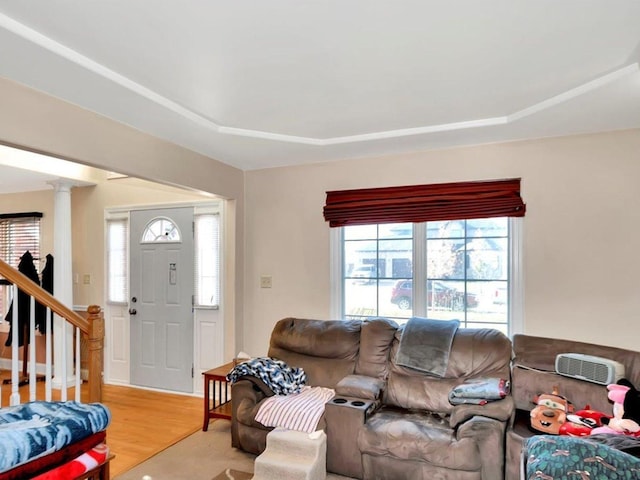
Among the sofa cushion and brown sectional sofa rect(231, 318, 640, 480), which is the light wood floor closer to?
brown sectional sofa rect(231, 318, 640, 480)

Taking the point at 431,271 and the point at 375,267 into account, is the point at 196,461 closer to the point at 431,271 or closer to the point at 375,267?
the point at 375,267

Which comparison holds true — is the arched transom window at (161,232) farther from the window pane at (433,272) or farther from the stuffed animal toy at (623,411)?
the stuffed animal toy at (623,411)

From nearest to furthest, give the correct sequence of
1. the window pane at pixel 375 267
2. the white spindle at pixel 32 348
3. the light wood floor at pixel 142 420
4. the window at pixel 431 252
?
1. the white spindle at pixel 32 348
2. the light wood floor at pixel 142 420
3. the window at pixel 431 252
4. the window pane at pixel 375 267

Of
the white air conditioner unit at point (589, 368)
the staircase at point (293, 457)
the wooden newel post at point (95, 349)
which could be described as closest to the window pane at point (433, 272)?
the white air conditioner unit at point (589, 368)

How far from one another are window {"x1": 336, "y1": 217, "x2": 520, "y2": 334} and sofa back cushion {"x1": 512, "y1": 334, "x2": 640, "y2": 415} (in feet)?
1.45

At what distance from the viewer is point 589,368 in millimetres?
2570

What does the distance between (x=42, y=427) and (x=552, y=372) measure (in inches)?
117

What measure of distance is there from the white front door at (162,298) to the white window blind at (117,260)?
0.13 m

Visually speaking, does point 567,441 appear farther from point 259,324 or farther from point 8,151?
point 8,151

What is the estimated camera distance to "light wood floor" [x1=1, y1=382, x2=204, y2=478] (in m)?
3.10

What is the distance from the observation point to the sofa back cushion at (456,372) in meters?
2.92

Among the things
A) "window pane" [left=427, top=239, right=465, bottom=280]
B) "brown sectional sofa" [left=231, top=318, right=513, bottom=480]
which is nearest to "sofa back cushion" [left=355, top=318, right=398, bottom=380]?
"brown sectional sofa" [left=231, top=318, right=513, bottom=480]

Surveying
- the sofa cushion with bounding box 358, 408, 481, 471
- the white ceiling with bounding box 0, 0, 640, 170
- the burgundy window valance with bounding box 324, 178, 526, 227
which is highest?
the white ceiling with bounding box 0, 0, 640, 170

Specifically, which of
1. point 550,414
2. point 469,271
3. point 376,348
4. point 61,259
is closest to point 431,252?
point 469,271
